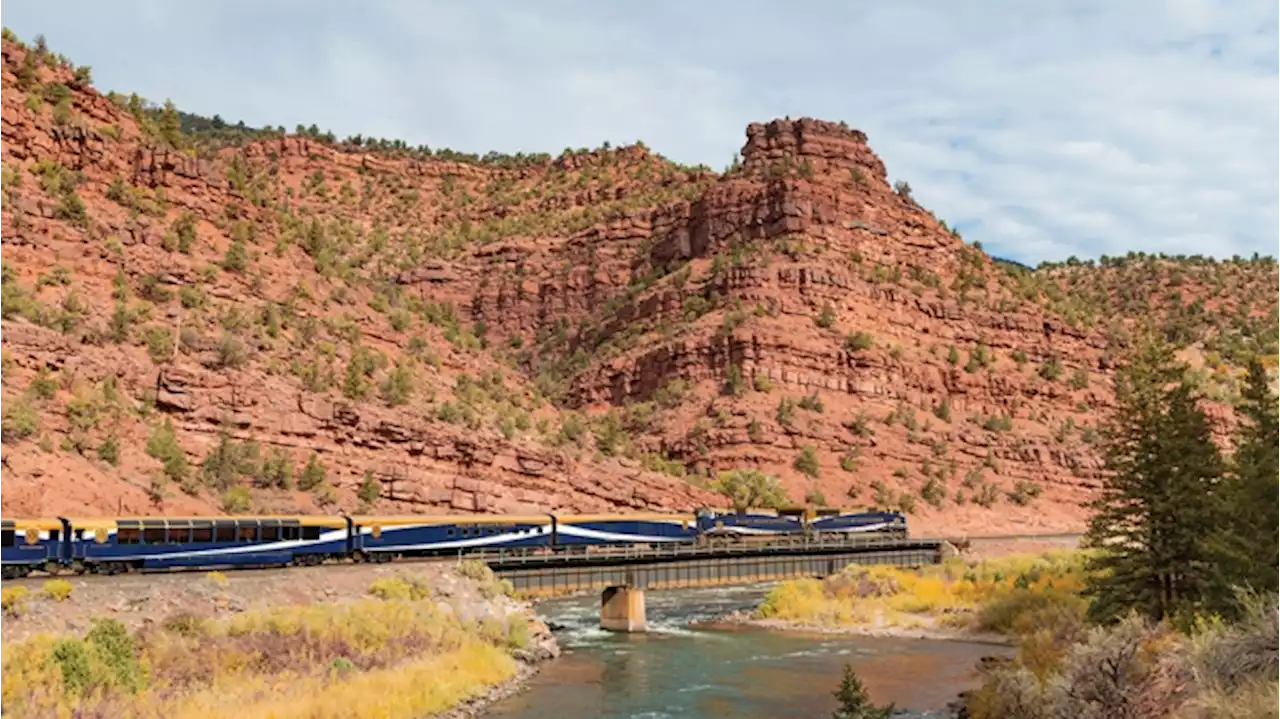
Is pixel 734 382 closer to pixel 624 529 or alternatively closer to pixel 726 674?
pixel 624 529

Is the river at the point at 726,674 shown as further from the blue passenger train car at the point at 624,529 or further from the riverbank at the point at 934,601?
the blue passenger train car at the point at 624,529

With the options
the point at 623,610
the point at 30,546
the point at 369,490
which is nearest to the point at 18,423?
the point at 30,546

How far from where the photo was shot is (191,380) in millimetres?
59875

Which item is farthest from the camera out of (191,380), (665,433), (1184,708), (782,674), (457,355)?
(665,433)

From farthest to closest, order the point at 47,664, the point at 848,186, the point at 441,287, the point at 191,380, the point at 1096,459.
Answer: the point at 441,287
the point at 848,186
the point at 1096,459
the point at 191,380
the point at 47,664

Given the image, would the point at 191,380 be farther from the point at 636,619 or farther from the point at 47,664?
the point at 47,664

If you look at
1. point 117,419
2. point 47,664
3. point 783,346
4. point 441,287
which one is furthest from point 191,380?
point 441,287

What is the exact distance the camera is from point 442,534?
4638cm

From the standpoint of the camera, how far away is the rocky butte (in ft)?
190

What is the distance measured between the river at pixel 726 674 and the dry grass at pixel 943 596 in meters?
3.00

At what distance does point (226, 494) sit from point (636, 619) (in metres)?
21.2

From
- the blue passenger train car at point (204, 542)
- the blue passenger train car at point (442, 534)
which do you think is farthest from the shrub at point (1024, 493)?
the blue passenger train car at point (204, 542)

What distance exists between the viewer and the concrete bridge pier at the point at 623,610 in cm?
4894

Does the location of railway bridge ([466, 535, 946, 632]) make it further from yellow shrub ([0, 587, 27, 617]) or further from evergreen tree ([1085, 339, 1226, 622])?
evergreen tree ([1085, 339, 1226, 622])
